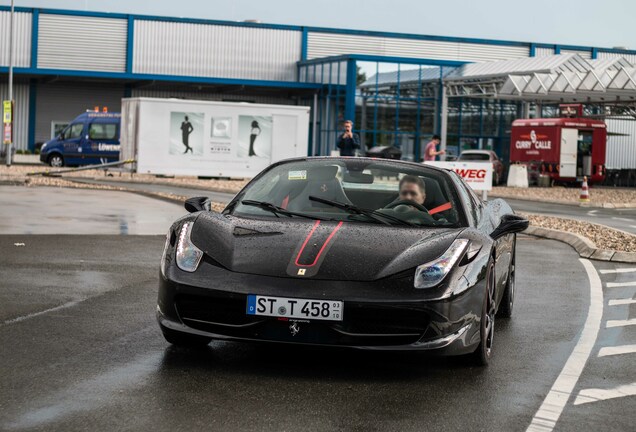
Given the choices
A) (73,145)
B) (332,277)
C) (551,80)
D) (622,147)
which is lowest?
(332,277)

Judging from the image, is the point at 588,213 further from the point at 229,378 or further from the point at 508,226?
the point at 229,378

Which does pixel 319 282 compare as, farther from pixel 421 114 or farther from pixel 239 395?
pixel 421 114

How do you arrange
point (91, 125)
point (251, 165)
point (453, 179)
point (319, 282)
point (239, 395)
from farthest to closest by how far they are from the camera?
point (91, 125)
point (251, 165)
point (453, 179)
point (319, 282)
point (239, 395)

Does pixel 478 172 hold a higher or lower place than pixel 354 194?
lower

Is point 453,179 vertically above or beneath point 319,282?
above

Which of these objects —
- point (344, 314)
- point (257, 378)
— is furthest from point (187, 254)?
point (344, 314)

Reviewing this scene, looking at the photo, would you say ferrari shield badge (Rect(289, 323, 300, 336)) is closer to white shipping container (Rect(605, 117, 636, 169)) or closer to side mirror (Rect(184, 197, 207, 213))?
side mirror (Rect(184, 197, 207, 213))

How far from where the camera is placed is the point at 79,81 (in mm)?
57844

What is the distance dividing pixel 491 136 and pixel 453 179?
49.6 m

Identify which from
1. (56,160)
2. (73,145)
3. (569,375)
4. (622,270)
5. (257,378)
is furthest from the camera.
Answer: (56,160)

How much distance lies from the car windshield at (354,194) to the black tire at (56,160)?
3657 cm

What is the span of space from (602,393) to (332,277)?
153 cm

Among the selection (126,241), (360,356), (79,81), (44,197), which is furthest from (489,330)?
(79,81)

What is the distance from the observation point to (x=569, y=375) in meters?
6.19
